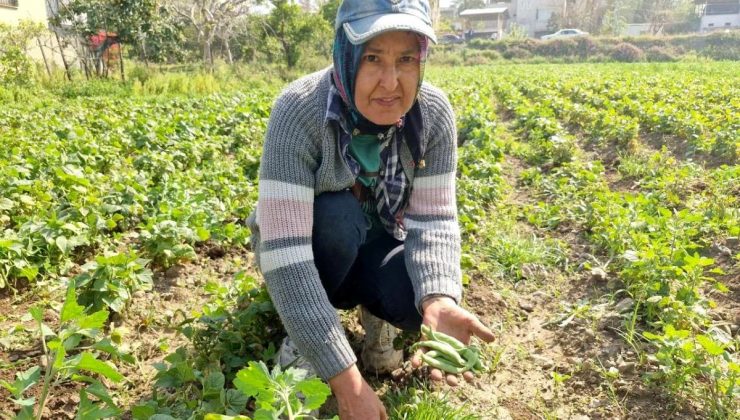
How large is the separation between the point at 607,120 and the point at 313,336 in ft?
19.4

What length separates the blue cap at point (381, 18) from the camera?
5.19 ft

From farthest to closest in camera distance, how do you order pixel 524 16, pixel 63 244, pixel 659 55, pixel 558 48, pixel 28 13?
pixel 524 16, pixel 558 48, pixel 659 55, pixel 28 13, pixel 63 244

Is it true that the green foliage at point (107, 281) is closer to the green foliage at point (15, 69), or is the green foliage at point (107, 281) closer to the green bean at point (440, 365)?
the green bean at point (440, 365)

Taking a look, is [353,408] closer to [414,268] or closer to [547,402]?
Result: [414,268]

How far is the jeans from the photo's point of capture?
75.1 inches

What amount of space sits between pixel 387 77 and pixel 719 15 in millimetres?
69297

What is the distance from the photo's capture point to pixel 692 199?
3.90 metres

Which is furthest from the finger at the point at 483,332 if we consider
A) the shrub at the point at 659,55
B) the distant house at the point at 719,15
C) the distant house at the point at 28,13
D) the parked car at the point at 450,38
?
the distant house at the point at 719,15

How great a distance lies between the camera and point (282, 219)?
1.70m

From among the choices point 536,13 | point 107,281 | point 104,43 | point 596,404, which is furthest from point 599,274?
point 536,13

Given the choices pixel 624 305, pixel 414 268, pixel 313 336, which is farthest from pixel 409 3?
pixel 624 305

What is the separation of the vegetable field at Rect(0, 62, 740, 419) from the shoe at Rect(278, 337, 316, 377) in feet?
0.31

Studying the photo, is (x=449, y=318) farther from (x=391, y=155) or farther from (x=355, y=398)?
(x=391, y=155)

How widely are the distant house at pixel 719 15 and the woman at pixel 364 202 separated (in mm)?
64262
